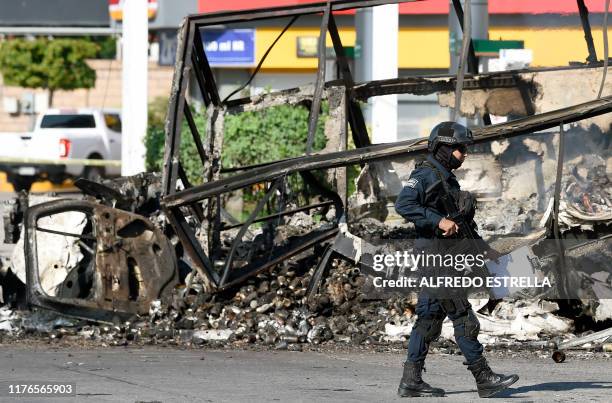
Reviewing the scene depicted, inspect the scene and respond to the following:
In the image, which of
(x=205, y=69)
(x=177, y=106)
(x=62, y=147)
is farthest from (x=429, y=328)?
(x=62, y=147)

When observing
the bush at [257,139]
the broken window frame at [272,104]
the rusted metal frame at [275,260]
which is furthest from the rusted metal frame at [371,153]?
the bush at [257,139]

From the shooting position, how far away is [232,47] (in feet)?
81.8

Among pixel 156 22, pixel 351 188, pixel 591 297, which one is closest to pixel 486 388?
pixel 591 297

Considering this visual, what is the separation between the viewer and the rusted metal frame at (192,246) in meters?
8.73

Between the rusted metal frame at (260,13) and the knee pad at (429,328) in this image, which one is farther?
→ the rusted metal frame at (260,13)

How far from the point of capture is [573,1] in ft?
36.6

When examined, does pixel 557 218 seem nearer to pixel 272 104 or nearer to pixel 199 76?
pixel 272 104

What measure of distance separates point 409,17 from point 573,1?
12.3 metres

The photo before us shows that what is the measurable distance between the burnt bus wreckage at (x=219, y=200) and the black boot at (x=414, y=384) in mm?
2196

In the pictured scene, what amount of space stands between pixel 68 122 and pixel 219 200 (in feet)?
63.2

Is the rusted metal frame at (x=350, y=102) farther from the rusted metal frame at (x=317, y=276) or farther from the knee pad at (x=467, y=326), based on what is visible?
the knee pad at (x=467, y=326)

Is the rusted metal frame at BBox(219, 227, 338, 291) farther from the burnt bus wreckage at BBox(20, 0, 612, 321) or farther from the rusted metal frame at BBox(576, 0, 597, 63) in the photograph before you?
the rusted metal frame at BBox(576, 0, 597, 63)

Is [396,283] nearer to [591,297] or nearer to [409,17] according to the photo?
[591,297]

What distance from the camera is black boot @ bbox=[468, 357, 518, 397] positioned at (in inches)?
250
